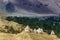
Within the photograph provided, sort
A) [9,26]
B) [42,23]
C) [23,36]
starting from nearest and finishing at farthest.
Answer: [23,36]
[9,26]
[42,23]

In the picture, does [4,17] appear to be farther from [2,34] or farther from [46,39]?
[46,39]

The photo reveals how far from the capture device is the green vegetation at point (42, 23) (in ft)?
13.4

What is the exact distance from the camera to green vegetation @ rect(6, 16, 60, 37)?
4074 millimetres

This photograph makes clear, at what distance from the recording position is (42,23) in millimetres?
4137

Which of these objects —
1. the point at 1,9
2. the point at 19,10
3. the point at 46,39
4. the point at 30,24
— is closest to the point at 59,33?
the point at 46,39

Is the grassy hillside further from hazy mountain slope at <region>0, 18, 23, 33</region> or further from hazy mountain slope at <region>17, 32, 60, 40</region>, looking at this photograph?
hazy mountain slope at <region>0, 18, 23, 33</region>

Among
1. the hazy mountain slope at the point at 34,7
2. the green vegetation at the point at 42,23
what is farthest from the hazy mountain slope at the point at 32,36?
the hazy mountain slope at the point at 34,7

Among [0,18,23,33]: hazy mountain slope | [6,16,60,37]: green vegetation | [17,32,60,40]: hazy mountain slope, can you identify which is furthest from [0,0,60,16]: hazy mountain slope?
[17,32,60,40]: hazy mountain slope

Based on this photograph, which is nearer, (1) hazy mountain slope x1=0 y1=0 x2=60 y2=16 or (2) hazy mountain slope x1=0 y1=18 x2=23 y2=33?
(2) hazy mountain slope x1=0 y1=18 x2=23 y2=33

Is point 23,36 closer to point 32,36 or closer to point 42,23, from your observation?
point 32,36

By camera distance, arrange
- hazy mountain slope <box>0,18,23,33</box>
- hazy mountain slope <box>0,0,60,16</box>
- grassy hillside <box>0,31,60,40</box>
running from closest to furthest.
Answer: grassy hillside <box>0,31,60,40</box> < hazy mountain slope <box>0,18,23,33</box> < hazy mountain slope <box>0,0,60,16</box>

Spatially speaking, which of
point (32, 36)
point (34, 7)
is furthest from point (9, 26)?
point (34, 7)

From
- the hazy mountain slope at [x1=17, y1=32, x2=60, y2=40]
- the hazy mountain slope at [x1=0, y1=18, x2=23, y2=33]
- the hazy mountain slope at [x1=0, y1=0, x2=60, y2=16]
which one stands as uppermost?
the hazy mountain slope at [x1=0, y1=0, x2=60, y2=16]

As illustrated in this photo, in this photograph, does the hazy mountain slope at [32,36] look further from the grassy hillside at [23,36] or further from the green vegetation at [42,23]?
the green vegetation at [42,23]
